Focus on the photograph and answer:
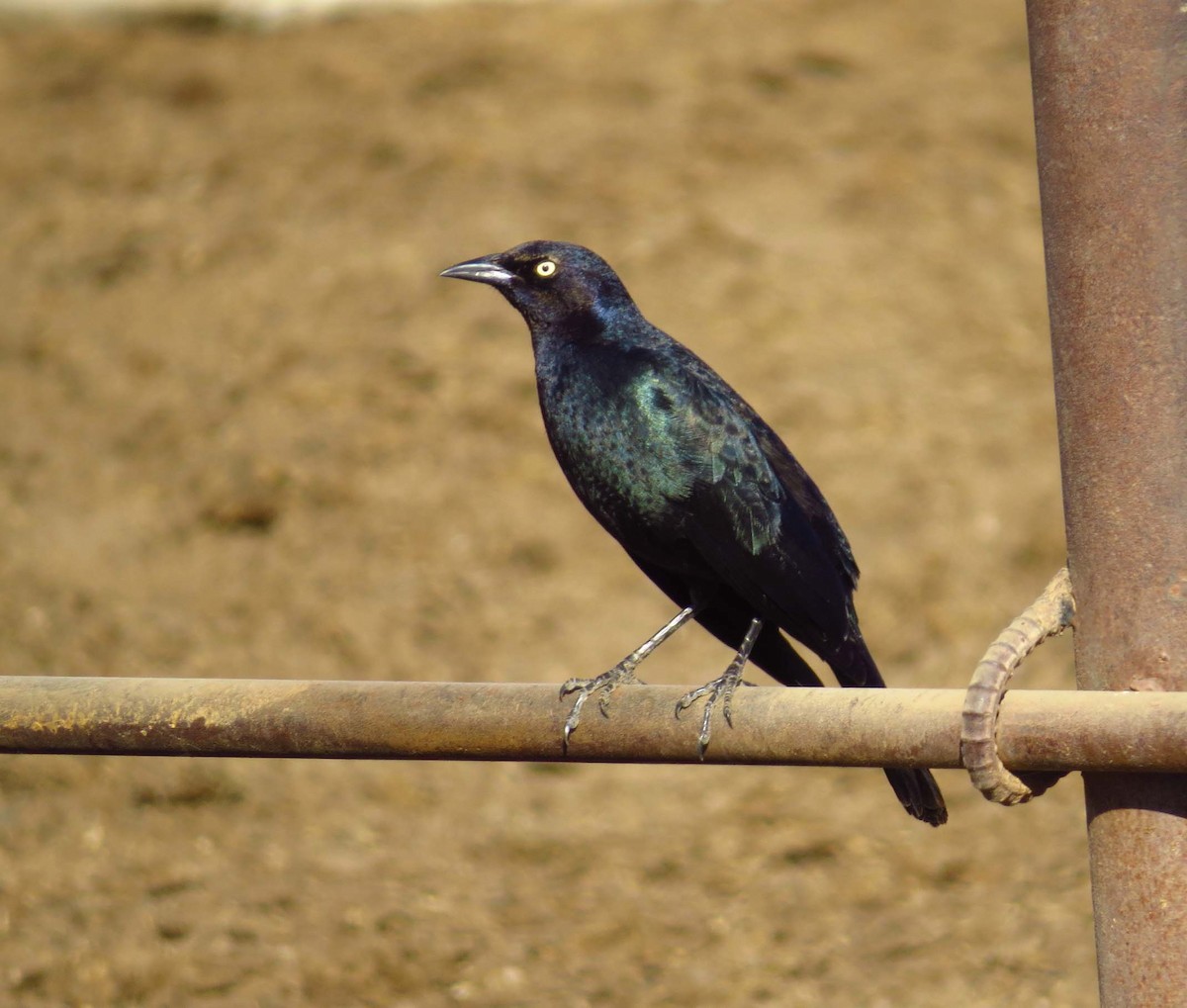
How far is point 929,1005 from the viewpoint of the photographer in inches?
172

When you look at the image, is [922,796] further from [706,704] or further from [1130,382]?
[1130,382]

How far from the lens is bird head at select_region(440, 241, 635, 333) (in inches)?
144

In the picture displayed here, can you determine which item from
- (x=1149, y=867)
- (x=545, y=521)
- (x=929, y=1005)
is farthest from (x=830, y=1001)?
(x=545, y=521)

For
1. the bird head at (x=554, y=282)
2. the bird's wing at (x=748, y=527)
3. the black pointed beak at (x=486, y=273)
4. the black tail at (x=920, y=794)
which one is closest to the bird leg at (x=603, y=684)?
the bird's wing at (x=748, y=527)

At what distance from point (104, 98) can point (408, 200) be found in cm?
207

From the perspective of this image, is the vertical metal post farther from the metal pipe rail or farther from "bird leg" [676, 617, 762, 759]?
"bird leg" [676, 617, 762, 759]

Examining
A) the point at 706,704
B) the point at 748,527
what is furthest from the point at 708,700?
the point at 748,527

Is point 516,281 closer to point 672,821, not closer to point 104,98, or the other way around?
point 672,821

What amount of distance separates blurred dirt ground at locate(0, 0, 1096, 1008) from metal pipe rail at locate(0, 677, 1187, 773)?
220 centimetres

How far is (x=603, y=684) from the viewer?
2.96m

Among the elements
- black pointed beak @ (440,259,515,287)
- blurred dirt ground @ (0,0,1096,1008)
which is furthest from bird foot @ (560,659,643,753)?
blurred dirt ground @ (0,0,1096,1008)

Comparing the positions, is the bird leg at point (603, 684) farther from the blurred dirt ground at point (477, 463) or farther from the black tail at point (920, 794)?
the blurred dirt ground at point (477, 463)

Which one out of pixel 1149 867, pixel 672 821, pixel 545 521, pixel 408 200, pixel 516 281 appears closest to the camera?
pixel 1149 867

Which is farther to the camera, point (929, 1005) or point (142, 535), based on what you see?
point (142, 535)
